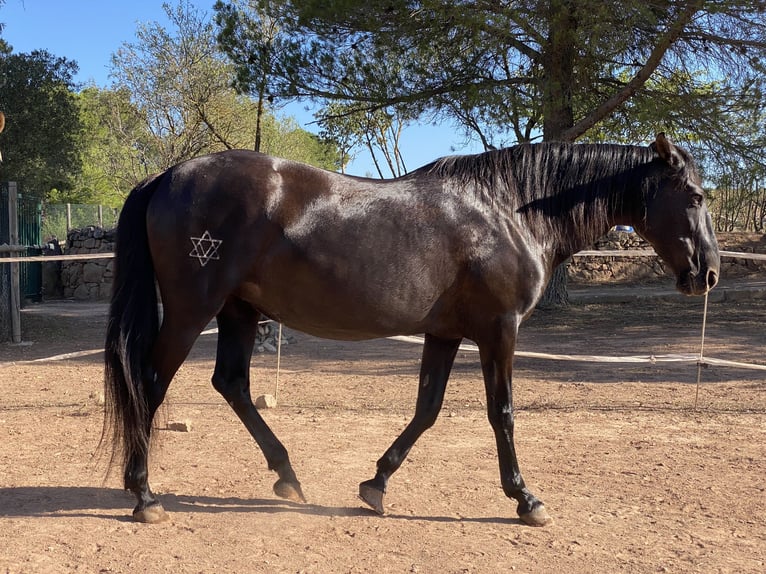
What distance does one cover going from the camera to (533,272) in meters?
3.66

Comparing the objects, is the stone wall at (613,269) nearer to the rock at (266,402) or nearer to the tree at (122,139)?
the tree at (122,139)

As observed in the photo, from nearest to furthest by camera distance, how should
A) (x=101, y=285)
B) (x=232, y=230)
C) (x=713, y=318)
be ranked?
(x=232, y=230)
(x=713, y=318)
(x=101, y=285)

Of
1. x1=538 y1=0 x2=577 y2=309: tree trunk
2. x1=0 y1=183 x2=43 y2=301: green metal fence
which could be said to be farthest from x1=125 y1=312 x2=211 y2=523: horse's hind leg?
x1=0 y1=183 x2=43 y2=301: green metal fence

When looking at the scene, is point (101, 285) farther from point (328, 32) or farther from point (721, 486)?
point (721, 486)

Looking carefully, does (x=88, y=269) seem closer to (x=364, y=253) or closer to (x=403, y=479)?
(x=403, y=479)

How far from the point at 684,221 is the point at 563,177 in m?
0.67

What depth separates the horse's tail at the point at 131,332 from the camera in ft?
11.6

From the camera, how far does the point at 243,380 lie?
4023 millimetres

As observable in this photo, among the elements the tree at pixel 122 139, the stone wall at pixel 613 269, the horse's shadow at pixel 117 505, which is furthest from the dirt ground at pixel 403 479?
the tree at pixel 122 139

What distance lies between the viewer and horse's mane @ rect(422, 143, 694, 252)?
3822 millimetres

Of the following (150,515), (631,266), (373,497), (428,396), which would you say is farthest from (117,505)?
(631,266)

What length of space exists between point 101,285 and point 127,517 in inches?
621

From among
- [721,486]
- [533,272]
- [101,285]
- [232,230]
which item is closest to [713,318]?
[721,486]

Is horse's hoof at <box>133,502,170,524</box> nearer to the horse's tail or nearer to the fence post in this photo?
the horse's tail
